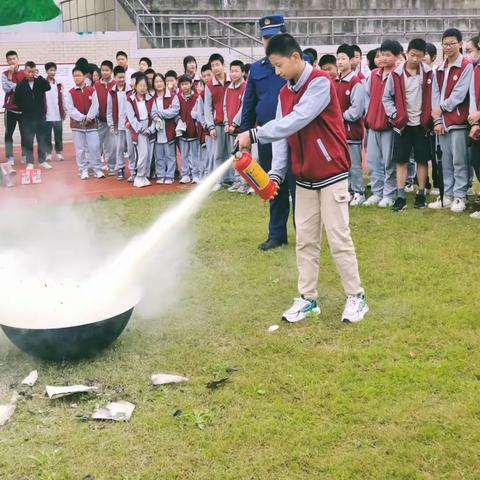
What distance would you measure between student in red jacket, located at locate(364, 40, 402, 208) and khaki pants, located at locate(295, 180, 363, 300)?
14.6 feet

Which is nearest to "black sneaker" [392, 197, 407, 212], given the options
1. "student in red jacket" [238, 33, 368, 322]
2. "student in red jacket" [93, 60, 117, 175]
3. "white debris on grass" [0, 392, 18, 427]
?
"student in red jacket" [238, 33, 368, 322]

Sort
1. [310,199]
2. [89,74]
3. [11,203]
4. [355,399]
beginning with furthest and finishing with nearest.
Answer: [89,74]
[11,203]
[310,199]
[355,399]

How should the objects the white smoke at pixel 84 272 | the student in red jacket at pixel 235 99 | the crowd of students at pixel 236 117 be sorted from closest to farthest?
1. the white smoke at pixel 84 272
2. the crowd of students at pixel 236 117
3. the student in red jacket at pixel 235 99

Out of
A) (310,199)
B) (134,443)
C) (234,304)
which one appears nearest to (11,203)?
(234,304)

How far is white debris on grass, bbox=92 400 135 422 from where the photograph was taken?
4211 mm

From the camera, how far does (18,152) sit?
61.9 ft

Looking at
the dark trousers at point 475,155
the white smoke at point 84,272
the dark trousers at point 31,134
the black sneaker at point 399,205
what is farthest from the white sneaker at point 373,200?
the dark trousers at point 31,134

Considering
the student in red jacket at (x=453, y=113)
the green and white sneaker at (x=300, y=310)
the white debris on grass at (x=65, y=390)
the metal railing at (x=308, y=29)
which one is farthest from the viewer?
the metal railing at (x=308, y=29)

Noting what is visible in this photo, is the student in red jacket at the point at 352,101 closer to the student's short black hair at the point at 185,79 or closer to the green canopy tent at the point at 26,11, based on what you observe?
the student's short black hair at the point at 185,79

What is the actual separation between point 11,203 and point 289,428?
8.72 m

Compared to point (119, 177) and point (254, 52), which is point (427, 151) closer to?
point (119, 177)

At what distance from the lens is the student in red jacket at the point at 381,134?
9.55m

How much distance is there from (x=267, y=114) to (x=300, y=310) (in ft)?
9.72

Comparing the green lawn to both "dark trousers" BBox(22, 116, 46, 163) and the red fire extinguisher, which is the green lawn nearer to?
the red fire extinguisher
